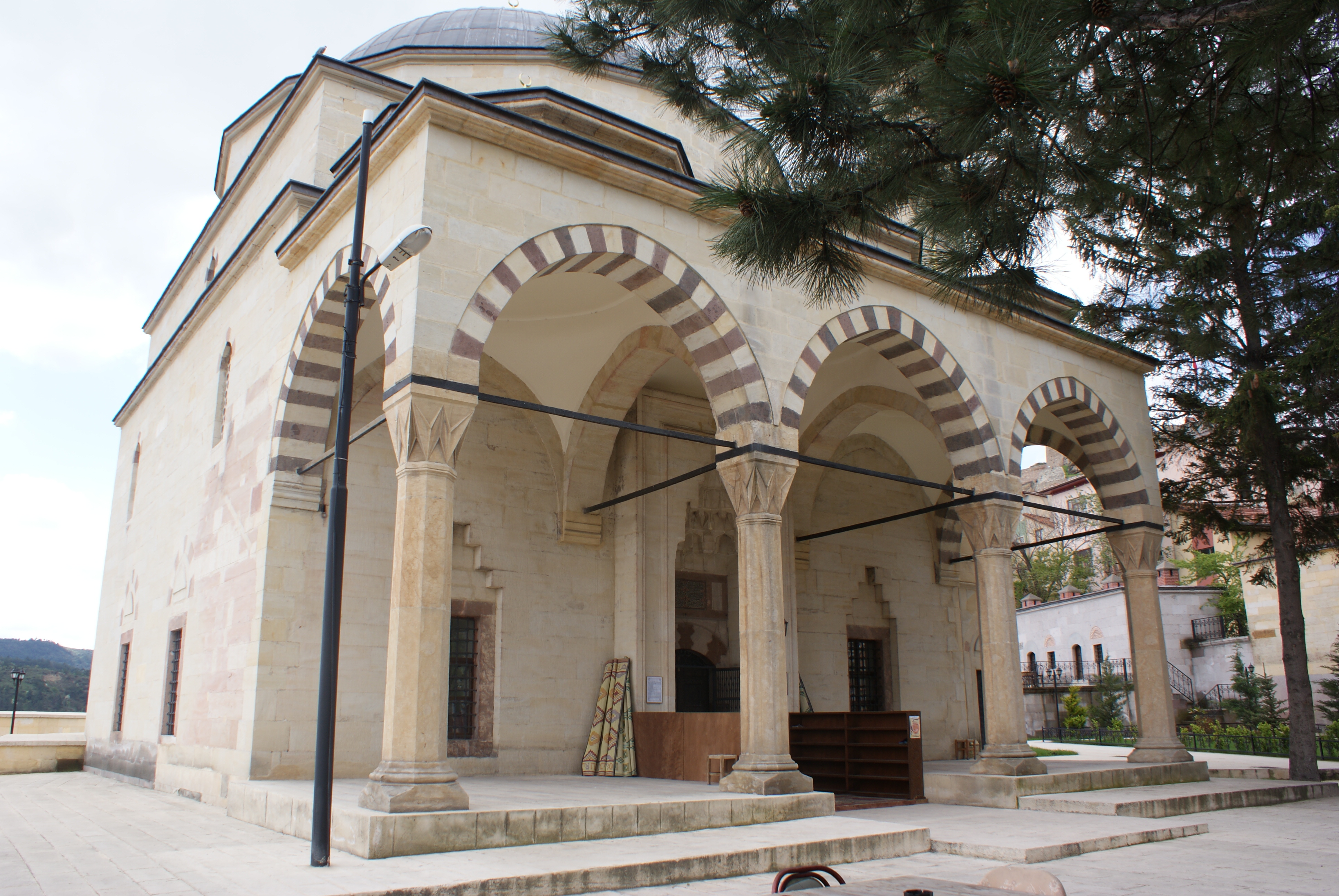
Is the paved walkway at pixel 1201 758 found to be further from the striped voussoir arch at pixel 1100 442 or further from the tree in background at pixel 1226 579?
the tree in background at pixel 1226 579

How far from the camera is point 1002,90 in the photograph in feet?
10.4

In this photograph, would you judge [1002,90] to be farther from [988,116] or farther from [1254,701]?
[1254,701]

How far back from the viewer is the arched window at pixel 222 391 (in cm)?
1106

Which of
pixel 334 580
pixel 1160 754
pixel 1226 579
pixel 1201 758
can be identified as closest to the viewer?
pixel 334 580

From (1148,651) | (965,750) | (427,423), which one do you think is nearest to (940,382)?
(1148,651)

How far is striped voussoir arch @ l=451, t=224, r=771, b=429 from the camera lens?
7.75 meters

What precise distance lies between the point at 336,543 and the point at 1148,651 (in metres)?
9.89

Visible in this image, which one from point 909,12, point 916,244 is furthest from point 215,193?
point 909,12

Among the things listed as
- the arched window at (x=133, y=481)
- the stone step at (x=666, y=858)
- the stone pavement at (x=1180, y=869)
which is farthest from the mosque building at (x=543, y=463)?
the stone pavement at (x=1180, y=869)

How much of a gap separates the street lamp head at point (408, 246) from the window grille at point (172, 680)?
743 cm

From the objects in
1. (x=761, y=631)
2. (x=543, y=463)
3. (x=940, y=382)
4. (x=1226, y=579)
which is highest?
(x=940, y=382)

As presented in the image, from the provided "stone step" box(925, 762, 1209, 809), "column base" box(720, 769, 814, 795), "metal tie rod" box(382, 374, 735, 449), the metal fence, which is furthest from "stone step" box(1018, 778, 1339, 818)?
"metal tie rod" box(382, 374, 735, 449)

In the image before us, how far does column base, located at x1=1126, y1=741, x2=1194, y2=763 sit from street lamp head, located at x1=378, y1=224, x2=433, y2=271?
9912mm

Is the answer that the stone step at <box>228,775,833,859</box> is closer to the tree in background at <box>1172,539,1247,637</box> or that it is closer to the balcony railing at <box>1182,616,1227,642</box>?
the tree in background at <box>1172,539,1247,637</box>
